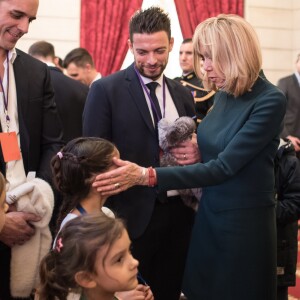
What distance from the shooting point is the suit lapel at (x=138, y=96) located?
2643 mm

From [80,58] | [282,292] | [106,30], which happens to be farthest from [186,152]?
[106,30]

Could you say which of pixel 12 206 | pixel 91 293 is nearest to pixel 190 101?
pixel 12 206

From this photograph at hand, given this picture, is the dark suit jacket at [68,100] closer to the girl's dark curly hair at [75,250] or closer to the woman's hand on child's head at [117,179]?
the woman's hand on child's head at [117,179]

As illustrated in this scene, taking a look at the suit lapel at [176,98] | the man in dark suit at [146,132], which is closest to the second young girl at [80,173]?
the man in dark suit at [146,132]

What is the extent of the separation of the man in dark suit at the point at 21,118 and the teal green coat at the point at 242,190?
56 centimetres

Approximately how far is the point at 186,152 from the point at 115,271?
91cm

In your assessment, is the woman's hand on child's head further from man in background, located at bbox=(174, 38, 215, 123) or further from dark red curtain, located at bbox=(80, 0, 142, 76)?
dark red curtain, located at bbox=(80, 0, 142, 76)

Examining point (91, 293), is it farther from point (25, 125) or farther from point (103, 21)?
point (103, 21)

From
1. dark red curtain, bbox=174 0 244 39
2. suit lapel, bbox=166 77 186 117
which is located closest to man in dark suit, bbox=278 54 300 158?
dark red curtain, bbox=174 0 244 39

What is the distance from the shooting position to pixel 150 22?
270cm

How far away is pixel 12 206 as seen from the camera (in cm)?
228

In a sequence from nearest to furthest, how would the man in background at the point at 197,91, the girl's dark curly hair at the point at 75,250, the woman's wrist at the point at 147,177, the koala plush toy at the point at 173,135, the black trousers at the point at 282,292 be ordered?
the girl's dark curly hair at the point at 75,250 → the woman's wrist at the point at 147,177 → the koala plush toy at the point at 173,135 → the black trousers at the point at 282,292 → the man in background at the point at 197,91

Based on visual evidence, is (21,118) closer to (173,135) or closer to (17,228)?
(17,228)

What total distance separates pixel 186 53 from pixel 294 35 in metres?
3.75
